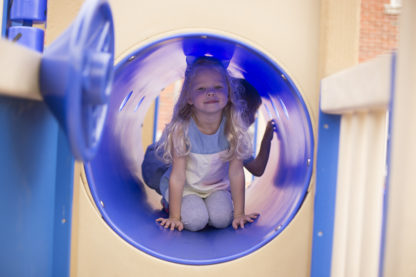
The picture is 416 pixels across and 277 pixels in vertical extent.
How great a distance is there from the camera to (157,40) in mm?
1213

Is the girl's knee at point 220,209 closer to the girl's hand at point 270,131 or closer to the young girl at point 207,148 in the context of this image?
the young girl at point 207,148

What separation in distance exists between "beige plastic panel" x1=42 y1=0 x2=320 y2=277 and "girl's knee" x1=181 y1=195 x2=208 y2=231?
440 millimetres

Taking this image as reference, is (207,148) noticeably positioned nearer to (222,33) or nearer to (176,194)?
(176,194)

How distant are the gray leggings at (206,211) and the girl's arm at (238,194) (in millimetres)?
63

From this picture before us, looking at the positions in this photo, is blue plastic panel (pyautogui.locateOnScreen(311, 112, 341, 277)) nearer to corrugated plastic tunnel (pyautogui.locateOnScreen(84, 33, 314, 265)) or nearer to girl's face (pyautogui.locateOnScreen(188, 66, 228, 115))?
corrugated plastic tunnel (pyautogui.locateOnScreen(84, 33, 314, 265))

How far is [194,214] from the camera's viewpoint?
166cm

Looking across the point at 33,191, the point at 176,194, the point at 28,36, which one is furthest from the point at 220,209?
the point at 28,36

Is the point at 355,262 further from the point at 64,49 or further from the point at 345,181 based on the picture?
the point at 64,49

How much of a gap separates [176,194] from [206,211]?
0.43ft

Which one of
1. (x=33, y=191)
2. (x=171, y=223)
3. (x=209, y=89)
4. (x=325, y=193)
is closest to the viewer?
(x=33, y=191)

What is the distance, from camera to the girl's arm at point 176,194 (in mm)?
1577

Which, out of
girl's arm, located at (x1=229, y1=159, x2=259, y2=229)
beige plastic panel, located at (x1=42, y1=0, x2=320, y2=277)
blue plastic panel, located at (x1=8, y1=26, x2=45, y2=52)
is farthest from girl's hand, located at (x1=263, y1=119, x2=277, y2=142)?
blue plastic panel, located at (x1=8, y1=26, x2=45, y2=52)

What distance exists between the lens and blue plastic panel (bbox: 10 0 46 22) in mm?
1867

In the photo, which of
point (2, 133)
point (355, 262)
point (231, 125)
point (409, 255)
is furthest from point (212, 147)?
point (409, 255)
